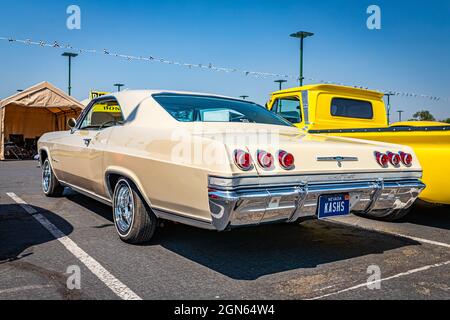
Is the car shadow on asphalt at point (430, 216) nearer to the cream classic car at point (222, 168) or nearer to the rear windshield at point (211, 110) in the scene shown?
the cream classic car at point (222, 168)

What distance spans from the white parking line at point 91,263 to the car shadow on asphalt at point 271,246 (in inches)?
25.2

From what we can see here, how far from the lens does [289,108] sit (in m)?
7.25

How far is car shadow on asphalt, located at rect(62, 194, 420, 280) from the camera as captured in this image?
3574 mm

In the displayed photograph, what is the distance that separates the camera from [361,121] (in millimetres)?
7418

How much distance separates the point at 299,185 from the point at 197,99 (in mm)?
1674

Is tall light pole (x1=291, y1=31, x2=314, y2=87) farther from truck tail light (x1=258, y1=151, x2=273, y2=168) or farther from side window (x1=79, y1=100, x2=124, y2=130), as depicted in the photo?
truck tail light (x1=258, y1=151, x2=273, y2=168)

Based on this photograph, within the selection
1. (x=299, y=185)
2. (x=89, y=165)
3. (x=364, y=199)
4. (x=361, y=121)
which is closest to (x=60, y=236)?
(x=89, y=165)

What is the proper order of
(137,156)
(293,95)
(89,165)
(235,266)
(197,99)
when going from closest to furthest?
(235,266)
(137,156)
(197,99)
(89,165)
(293,95)

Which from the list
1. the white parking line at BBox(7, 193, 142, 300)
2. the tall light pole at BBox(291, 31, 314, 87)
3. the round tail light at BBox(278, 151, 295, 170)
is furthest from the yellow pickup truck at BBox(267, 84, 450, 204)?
the tall light pole at BBox(291, 31, 314, 87)

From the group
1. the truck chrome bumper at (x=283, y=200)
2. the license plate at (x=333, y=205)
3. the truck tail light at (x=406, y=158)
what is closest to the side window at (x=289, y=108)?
the truck tail light at (x=406, y=158)

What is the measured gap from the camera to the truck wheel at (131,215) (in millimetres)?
3850

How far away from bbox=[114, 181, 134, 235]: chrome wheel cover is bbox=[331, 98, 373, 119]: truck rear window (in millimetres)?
4162

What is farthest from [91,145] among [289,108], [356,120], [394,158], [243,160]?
[356,120]
